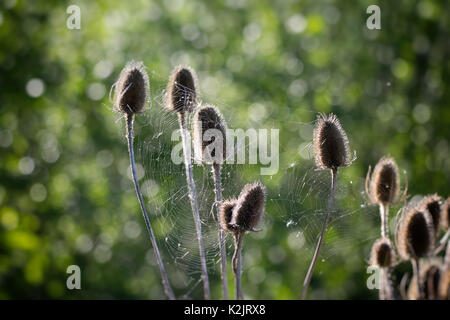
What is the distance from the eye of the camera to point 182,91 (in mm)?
767

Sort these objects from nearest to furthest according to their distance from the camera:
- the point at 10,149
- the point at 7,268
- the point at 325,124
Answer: the point at 325,124 → the point at 7,268 → the point at 10,149

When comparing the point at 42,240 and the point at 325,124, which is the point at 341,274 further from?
the point at 325,124

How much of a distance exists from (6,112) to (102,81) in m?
0.46

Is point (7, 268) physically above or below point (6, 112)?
below

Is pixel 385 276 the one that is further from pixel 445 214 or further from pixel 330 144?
pixel 330 144

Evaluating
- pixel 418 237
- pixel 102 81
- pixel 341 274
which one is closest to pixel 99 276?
pixel 102 81

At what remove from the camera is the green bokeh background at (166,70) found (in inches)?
93.0

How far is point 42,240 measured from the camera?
2.33m

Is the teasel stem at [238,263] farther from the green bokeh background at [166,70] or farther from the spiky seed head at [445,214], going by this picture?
the green bokeh background at [166,70]

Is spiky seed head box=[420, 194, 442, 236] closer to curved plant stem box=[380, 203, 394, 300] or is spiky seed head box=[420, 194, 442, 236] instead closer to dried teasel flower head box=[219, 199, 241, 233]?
curved plant stem box=[380, 203, 394, 300]

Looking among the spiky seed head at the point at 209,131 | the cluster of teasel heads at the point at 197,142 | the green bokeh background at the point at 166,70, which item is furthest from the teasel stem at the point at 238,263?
the green bokeh background at the point at 166,70

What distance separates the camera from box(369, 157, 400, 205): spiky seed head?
2.61 feet

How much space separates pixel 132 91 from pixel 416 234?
431mm
